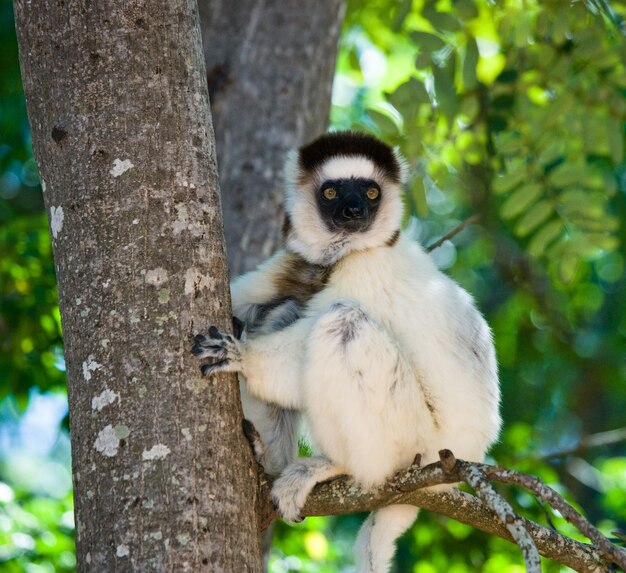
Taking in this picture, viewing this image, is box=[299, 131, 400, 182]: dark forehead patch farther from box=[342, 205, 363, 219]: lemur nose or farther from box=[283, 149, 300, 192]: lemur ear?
box=[342, 205, 363, 219]: lemur nose

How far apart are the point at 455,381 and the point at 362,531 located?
2.62 ft

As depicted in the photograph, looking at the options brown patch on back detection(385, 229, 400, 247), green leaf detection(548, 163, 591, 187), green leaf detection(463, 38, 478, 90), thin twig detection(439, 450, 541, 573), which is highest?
green leaf detection(463, 38, 478, 90)

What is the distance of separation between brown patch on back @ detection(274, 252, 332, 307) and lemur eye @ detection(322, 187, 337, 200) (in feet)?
1.55

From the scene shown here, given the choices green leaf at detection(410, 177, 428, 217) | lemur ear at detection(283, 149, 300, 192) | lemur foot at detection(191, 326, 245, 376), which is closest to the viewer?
lemur foot at detection(191, 326, 245, 376)

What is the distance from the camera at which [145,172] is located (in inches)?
117

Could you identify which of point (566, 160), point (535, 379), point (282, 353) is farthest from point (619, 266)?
point (282, 353)

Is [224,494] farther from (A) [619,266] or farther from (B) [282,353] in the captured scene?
(A) [619,266]

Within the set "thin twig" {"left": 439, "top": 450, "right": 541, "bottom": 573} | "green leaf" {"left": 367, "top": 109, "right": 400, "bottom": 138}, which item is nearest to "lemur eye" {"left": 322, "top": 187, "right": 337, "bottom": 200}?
"green leaf" {"left": 367, "top": 109, "right": 400, "bottom": 138}

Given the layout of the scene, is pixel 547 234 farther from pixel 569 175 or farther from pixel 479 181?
pixel 479 181

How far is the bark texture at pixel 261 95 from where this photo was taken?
16.4 feet

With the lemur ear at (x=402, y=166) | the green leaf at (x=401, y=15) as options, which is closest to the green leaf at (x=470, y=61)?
the green leaf at (x=401, y=15)

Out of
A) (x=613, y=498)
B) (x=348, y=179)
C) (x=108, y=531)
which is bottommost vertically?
(x=613, y=498)

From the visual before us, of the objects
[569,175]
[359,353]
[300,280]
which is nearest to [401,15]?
[569,175]

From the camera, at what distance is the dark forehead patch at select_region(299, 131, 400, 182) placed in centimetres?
493
